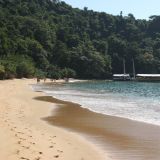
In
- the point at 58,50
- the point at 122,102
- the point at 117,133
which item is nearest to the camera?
the point at 117,133

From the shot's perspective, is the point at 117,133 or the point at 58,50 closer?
the point at 117,133

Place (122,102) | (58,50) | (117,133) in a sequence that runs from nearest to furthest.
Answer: (117,133) → (122,102) → (58,50)

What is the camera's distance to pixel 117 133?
18.1 meters

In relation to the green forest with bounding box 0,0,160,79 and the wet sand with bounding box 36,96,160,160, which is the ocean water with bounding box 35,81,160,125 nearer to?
the wet sand with bounding box 36,96,160,160

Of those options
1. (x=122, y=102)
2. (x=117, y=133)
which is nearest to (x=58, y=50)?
(x=122, y=102)

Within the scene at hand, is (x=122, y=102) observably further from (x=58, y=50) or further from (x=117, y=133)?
(x=58, y=50)

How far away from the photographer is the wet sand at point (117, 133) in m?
13.5

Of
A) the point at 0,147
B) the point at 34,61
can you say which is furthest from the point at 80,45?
the point at 0,147

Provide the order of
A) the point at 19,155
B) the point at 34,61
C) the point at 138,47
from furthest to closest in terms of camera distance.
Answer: the point at 138,47 < the point at 34,61 < the point at 19,155

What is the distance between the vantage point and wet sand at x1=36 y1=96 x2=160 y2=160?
44.4ft

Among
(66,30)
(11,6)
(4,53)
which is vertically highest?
(11,6)

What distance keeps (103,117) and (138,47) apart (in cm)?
17123

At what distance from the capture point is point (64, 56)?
166875 mm

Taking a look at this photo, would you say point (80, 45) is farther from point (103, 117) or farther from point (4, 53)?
A: point (103, 117)
